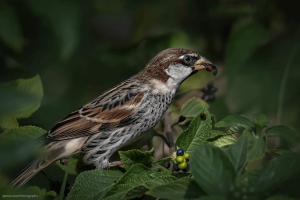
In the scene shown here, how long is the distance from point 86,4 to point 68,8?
586 mm

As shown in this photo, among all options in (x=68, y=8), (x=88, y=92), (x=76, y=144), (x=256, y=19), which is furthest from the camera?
(x=88, y=92)

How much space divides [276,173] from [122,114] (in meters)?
1.36

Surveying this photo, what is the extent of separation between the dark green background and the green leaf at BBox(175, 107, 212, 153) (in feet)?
3.27

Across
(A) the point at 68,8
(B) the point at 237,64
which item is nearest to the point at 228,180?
(B) the point at 237,64

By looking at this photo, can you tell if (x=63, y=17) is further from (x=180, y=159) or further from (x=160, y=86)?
(x=180, y=159)

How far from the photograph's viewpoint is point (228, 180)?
1170 millimetres

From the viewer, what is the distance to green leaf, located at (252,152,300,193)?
3.76 feet

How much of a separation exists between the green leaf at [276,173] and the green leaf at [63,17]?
1.87m

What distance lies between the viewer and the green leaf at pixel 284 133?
1528 mm

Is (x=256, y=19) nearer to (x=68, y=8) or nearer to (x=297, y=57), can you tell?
(x=297, y=57)

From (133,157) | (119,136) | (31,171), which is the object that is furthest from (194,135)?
(31,171)

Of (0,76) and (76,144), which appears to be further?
(0,76)

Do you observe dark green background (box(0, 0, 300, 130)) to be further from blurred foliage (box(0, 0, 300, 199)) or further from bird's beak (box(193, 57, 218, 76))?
bird's beak (box(193, 57, 218, 76))

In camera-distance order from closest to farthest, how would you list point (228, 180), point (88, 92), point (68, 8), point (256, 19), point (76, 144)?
point (228, 180)
point (76, 144)
point (68, 8)
point (256, 19)
point (88, 92)
